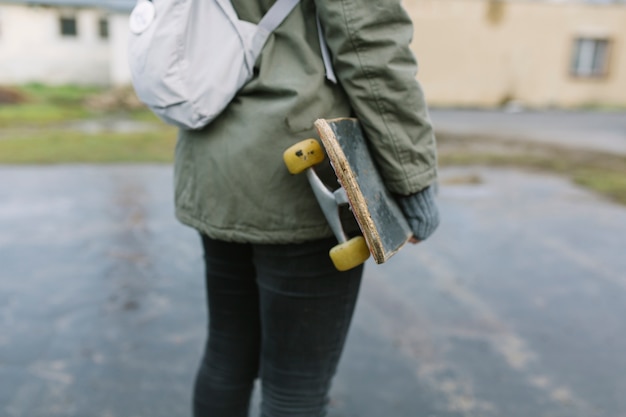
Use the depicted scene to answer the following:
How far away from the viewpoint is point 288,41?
1251 mm

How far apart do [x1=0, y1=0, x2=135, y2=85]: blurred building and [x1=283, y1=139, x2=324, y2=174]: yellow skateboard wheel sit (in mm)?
17050

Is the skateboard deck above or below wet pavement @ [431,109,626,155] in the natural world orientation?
above

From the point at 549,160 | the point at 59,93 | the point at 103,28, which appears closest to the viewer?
the point at 549,160

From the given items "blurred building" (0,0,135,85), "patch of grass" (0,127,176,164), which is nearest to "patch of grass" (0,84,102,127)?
"blurred building" (0,0,135,85)

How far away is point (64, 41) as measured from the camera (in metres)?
18.2

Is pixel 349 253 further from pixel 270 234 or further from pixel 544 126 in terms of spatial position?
pixel 544 126

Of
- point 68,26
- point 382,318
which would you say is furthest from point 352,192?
point 68,26

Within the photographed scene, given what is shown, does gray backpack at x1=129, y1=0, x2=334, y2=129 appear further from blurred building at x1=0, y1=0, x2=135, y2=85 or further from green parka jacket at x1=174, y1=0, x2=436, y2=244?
blurred building at x1=0, y1=0, x2=135, y2=85

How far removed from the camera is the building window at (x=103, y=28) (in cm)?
1864

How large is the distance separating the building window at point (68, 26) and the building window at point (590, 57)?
1487 centimetres

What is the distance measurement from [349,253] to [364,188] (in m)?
0.13

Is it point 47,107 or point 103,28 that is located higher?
point 47,107

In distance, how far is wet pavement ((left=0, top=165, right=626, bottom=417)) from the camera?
230 centimetres

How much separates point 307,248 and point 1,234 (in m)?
3.26
